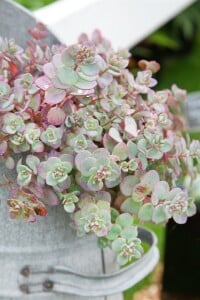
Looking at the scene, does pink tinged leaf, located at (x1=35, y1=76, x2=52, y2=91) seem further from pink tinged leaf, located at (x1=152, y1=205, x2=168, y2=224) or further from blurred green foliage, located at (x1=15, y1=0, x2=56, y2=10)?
blurred green foliage, located at (x1=15, y1=0, x2=56, y2=10)

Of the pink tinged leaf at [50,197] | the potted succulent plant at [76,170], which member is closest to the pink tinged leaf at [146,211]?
the potted succulent plant at [76,170]

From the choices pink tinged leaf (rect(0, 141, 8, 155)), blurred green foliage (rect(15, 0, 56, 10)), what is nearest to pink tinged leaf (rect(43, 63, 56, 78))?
pink tinged leaf (rect(0, 141, 8, 155))

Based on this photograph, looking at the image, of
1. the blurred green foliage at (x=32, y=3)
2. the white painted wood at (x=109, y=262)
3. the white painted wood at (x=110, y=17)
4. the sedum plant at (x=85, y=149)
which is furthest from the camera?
the blurred green foliage at (x=32, y=3)

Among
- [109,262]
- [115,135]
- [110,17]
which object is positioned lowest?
[109,262]

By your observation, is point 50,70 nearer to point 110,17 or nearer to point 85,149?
point 85,149

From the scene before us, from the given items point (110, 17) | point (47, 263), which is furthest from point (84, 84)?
point (110, 17)

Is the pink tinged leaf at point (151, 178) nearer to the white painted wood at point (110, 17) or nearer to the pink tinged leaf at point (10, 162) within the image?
the pink tinged leaf at point (10, 162)

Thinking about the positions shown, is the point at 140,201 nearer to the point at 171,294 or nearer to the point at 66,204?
the point at 66,204

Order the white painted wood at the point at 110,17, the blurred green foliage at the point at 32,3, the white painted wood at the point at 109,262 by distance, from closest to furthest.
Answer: the white painted wood at the point at 109,262 < the white painted wood at the point at 110,17 < the blurred green foliage at the point at 32,3
